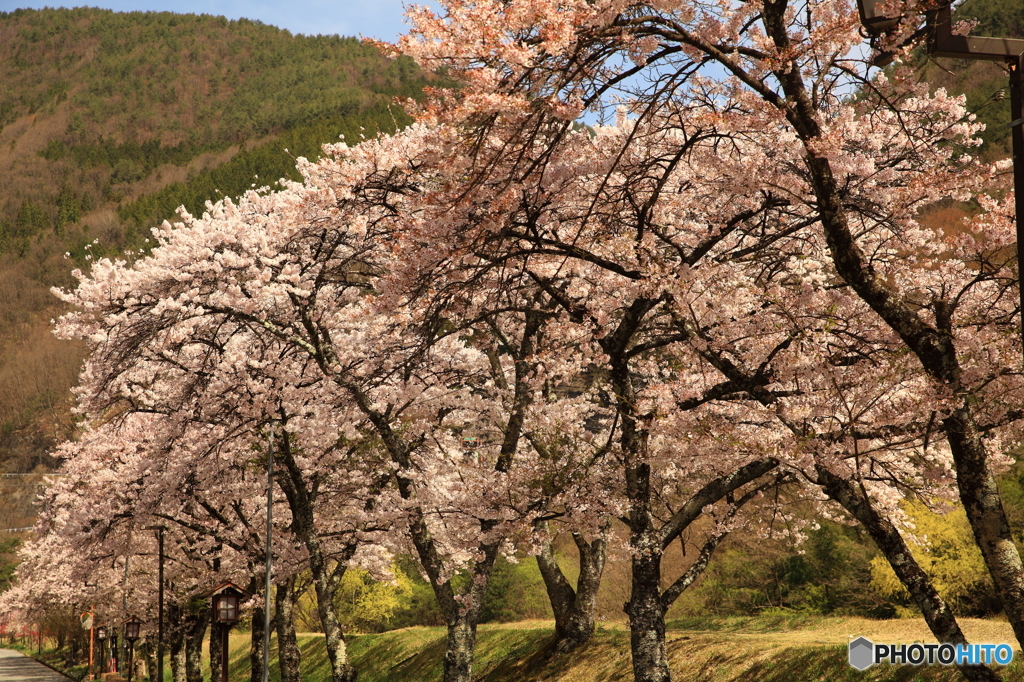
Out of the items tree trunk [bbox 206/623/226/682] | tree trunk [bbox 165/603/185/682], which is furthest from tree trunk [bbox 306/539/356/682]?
tree trunk [bbox 165/603/185/682]

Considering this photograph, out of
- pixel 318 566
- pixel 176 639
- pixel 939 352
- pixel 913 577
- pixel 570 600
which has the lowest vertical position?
pixel 176 639

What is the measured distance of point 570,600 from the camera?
21.8 metres

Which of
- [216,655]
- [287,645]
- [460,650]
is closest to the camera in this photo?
[460,650]

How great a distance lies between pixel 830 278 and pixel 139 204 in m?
166

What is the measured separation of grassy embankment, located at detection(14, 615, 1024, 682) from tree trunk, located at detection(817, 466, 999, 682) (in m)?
4.81

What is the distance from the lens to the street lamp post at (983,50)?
20.9ft

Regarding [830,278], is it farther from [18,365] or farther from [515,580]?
[18,365]

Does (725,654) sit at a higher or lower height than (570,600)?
lower

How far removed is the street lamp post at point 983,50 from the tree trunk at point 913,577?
261 cm

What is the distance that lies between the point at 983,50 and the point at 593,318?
6.65 meters

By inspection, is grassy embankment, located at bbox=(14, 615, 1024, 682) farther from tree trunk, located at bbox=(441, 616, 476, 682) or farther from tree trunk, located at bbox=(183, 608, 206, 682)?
tree trunk, located at bbox=(183, 608, 206, 682)

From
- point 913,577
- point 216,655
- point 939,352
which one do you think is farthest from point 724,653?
point 216,655

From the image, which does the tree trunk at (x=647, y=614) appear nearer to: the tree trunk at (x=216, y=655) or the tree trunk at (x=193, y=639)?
the tree trunk at (x=216, y=655)

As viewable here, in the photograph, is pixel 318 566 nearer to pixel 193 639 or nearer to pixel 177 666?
pixel 193 639
